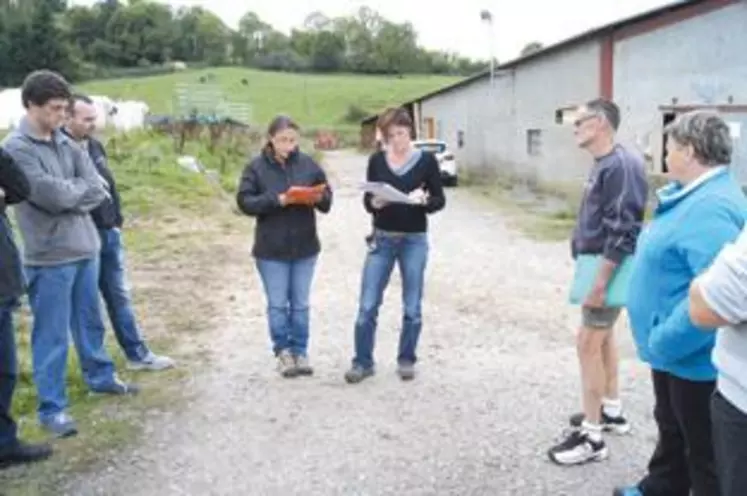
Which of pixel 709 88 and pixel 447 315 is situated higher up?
pixel 709 88

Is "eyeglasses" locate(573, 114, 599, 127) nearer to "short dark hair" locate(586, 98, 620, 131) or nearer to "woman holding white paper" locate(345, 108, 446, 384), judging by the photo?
"short dark hair" locate(586, 98, 620, 131)

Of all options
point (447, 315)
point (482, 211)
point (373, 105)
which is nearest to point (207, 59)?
point (373, 105)

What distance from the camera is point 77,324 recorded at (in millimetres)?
4961

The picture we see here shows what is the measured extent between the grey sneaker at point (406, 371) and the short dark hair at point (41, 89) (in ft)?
8.83

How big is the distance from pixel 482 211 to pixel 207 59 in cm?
9454

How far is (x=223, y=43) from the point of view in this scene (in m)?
111

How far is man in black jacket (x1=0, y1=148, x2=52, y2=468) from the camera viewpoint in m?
3.87

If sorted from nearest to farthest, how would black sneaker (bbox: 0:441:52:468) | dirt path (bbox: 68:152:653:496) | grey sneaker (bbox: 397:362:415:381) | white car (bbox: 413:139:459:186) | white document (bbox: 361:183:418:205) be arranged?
1. dirt path (bbox: 68:152:653:496)
2. black sneaker (bbox: 0:441:52:468)
3. white document (bbox: 361:183:418:205)
4. grey sneaker (bbox: 397:362:415:381)
5. white car (bbox: 413:139:459:186)

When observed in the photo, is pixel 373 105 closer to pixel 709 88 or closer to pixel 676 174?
pixel 709 88

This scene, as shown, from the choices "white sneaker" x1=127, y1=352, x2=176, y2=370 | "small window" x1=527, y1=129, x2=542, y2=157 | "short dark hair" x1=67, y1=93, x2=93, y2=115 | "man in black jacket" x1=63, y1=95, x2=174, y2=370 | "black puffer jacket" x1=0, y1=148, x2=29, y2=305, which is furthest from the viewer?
"small window" x1=527, y1=129, x2=542, y2=157

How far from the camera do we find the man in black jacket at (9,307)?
3871mm

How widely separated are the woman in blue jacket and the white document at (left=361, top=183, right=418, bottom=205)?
86.6 inches

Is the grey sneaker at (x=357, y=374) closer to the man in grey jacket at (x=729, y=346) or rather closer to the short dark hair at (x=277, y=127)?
the short dark hair at (x=277, y=127)

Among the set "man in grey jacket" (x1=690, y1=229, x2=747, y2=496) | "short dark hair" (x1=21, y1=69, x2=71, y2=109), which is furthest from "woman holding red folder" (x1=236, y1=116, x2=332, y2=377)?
"man in grey jacket" (x1=690, y1=229, x2=747, y2=496)
